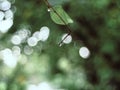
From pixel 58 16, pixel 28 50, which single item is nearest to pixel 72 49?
pixel 28 50

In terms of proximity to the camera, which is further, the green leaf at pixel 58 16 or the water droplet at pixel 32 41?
the water droplet at pixel 32 41

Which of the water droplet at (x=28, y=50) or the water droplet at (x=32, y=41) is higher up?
the water droplet at (x=32, y=41)

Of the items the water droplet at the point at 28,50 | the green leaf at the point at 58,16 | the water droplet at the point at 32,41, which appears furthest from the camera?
the water droplet at the point at 28,50

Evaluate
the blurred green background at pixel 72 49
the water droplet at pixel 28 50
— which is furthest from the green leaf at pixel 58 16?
the water droplet at pixel 28 50

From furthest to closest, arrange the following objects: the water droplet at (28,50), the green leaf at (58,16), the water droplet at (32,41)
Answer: the water droplet at (28,50)
the water droplet at (32,41)
the green leaf at (58,16)

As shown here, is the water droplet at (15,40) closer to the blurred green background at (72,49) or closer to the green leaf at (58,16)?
the blurred green background at (72,49)

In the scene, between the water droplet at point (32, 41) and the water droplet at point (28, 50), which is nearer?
the water droplet at point (32, 41)

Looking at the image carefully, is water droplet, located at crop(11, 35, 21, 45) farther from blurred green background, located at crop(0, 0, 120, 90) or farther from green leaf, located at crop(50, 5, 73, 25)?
green leaf, located at crop(50, 5, 73, 25)

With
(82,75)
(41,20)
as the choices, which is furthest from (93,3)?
(82,75)

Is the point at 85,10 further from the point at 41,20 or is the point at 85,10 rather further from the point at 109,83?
the point at 109,83
